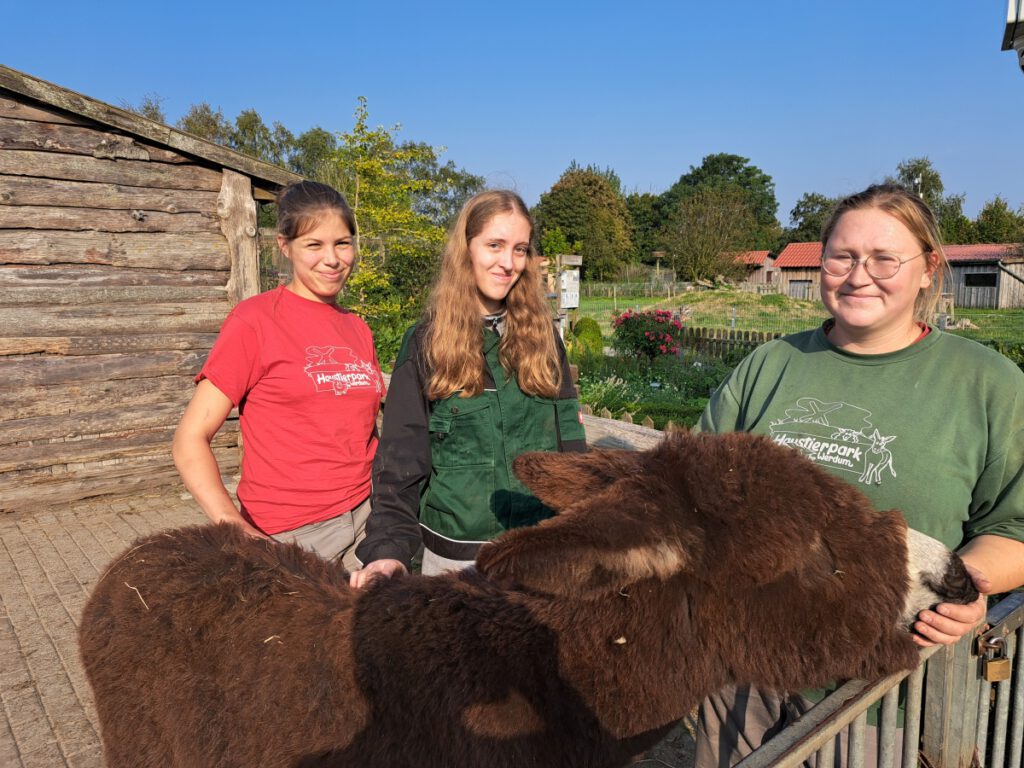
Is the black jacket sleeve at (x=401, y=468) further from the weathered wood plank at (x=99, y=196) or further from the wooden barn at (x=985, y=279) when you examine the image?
the wooden barn at (x=985, y=279)

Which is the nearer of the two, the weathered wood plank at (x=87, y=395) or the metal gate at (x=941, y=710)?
the metal gate at (x=941, y=710)

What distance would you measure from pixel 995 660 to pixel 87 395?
8.17 m

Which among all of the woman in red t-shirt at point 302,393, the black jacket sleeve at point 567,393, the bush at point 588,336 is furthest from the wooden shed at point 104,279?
the bush at point 588,336

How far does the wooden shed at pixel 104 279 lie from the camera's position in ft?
22.3

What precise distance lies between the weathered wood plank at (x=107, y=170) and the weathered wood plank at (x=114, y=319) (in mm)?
1379

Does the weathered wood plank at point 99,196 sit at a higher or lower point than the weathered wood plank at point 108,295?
higher

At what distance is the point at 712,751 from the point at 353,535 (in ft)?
5.37

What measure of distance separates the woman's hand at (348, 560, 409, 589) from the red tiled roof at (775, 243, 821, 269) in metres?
57.1

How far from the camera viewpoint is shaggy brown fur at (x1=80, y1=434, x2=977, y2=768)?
1.47m

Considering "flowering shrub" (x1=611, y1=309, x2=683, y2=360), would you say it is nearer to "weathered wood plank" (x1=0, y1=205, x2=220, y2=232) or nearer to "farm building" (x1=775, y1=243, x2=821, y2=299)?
"weathered wood plank" (x1=0, y1=205, x2=220, y2=232)

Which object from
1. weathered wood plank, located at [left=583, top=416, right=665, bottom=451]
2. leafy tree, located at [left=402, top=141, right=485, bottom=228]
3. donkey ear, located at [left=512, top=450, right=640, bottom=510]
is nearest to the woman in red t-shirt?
donkey ear, located at [left=512, top=450, right=640, bottom=510]

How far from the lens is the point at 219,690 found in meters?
1.89

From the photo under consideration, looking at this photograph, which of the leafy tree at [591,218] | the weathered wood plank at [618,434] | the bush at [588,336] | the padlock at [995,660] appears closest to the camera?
the padlock at [995,660]

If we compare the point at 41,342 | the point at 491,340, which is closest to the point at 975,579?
the point at 491,340
